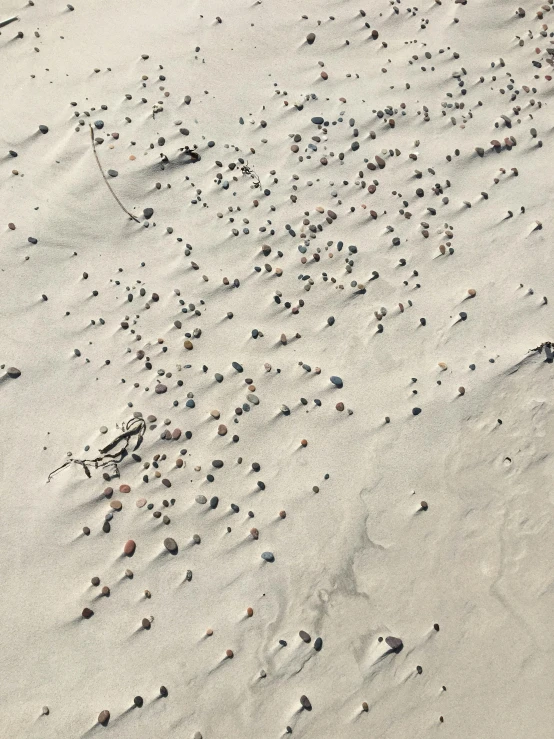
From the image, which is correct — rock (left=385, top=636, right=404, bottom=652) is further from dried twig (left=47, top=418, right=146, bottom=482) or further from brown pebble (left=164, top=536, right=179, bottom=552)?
dried twig (left=47, top=418, right=146, bottom=482)

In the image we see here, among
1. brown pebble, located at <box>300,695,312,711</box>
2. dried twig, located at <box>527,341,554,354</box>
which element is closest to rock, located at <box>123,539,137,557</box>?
brown pebble, located at <box>300,695,312,711</box>

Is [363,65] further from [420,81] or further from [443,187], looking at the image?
[443,187]

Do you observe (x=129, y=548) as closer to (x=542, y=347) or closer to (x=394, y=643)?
(x=394, y=643)

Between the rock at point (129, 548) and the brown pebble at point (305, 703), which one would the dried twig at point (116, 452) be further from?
the brown pebble at point (305, 703)

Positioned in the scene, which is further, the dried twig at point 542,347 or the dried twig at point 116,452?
the dried twig at point 542,347

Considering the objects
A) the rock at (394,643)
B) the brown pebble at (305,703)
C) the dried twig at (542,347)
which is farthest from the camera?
the dried twig at (542,347)

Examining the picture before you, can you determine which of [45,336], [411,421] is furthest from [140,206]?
[411,421]

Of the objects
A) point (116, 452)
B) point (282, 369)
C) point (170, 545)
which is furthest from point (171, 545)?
point (282, 369)

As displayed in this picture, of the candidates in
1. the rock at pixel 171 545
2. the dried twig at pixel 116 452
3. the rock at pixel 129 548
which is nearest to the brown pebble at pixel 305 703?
the rock at pixel 171 545
